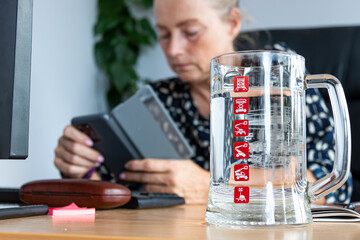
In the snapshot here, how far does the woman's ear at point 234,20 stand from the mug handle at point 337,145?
0.92m

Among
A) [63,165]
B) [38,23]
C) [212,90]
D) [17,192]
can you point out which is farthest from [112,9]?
[212,90]

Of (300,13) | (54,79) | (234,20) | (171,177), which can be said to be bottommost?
(171,177)

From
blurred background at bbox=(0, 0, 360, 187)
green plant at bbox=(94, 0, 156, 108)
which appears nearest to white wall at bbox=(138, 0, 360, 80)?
blurred background at bbox=(0, 0, 360, 187)

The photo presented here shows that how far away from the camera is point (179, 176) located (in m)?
0.95

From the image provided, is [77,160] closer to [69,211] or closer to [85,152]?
[85,152]

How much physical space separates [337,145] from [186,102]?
98 cm

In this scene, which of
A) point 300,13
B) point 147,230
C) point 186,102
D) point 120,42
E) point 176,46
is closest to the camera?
point 147,230

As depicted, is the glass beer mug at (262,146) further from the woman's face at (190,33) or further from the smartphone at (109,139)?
the woman's face at (190,33)

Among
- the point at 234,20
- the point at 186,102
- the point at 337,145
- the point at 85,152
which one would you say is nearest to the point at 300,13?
the point at 234,20

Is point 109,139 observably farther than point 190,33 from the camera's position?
No

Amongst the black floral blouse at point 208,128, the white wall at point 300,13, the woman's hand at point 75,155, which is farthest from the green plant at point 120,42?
the woman's hand at point 75,155

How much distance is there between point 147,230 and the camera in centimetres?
41

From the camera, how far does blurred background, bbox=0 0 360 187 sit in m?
1.54

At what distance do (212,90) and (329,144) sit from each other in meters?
0.74
